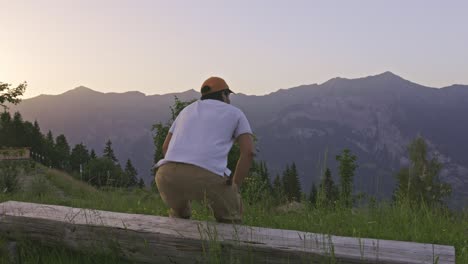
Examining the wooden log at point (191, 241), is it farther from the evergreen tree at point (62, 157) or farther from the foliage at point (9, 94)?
the evergreen tree at point (62, 157)

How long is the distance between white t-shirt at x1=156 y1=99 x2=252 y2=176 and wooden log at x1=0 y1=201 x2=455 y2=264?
569mm

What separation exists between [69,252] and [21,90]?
40.6 meters

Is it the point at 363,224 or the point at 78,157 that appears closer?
the point at 363,224

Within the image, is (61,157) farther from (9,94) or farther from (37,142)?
(9,94)

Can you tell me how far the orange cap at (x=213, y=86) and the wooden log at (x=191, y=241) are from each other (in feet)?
4.53

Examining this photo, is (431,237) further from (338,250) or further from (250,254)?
(250,254)

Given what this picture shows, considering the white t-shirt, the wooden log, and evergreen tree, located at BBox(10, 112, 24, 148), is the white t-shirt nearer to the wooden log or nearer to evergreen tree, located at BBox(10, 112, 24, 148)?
the wooden log

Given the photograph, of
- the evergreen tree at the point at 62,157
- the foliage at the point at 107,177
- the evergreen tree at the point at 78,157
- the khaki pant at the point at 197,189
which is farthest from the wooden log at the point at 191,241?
the evergreen tree at the point at 78,157

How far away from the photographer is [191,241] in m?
3.09

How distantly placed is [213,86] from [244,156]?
81 cm

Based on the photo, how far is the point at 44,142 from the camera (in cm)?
7125

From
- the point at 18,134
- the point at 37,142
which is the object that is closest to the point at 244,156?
the point at 18,134

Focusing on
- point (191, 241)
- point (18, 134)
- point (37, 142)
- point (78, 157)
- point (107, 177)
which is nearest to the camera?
point (191, 241)

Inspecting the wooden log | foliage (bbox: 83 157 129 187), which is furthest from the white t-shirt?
foliage (bbox: 83 157 129 187)
